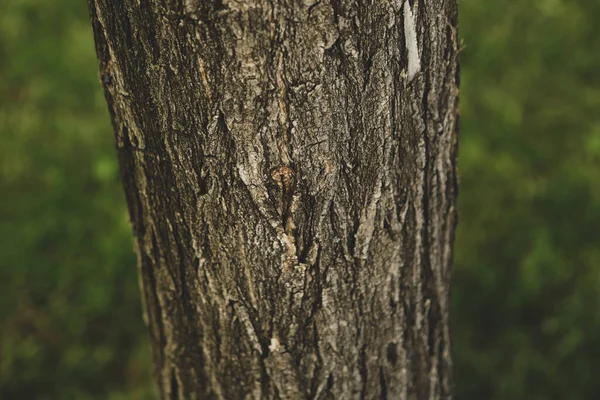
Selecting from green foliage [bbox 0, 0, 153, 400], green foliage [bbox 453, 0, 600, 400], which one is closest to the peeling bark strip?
green foliage [bbox 453, 0, 600, 400]

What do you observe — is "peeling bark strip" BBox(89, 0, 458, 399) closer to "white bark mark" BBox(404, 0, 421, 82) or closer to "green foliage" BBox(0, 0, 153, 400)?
"white bark mark" BBox(404, 0, 421, 82)

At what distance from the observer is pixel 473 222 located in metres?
2.96

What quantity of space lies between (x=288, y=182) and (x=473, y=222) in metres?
1.87

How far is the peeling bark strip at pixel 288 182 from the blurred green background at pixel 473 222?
3.23ft

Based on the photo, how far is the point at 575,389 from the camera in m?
2.40

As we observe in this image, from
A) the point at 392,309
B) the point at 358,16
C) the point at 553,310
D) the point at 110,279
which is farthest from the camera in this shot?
the point at 110,279

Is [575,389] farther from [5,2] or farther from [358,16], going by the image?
[5,2]

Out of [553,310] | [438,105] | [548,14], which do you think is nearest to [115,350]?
[553,310]

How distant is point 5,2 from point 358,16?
3.71 m

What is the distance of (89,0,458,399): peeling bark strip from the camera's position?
1129 mm

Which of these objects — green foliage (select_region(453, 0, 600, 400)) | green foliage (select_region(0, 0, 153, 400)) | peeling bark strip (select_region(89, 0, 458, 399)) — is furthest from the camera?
green foliage (select_region(0, 0, 153, 400))

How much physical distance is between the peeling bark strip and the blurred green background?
984 mm

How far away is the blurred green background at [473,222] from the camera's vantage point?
258cm

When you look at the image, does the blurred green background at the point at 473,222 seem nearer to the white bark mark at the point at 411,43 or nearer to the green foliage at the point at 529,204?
the green foliage at the point at 529,204
